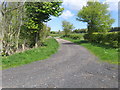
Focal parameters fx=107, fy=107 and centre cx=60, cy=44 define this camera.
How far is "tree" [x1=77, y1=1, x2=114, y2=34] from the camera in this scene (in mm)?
21453

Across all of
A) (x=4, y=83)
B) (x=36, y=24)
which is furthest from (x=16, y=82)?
(x=36, y=24)

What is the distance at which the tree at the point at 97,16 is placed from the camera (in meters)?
21.5

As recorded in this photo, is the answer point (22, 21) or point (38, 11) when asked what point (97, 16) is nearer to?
point (38, 11)

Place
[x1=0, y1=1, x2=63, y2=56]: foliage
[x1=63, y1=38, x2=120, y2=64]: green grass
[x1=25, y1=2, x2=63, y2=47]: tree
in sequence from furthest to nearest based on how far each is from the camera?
[x1=25, y1=2, x2=63, y2=47]: tree
[x1=0, y1=1, x2=63, y2=56]: foliage
[x1=63, y1=38, x2=120, y2=64]: green grass

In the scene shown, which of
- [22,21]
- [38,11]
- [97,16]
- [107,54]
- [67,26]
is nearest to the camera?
[107,54]

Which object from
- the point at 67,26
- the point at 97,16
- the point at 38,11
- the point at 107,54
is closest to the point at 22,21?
the point at 38,11

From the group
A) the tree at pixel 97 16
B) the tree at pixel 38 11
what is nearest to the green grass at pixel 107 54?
the tree at pixel 38 11

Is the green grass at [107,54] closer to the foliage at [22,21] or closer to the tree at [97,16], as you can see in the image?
the foliage at [22,21]

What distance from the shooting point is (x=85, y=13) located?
22.0m

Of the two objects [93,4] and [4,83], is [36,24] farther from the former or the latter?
[93,4]

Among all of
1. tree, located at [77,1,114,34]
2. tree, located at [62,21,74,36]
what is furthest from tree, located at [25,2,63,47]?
tree, located at [62,21,74,36]

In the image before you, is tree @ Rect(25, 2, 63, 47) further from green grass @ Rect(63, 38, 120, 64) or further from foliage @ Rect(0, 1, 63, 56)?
green grass @ Rect(63, 38, 120, 64)

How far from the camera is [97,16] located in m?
21.6

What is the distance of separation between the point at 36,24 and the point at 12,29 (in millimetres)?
3251
